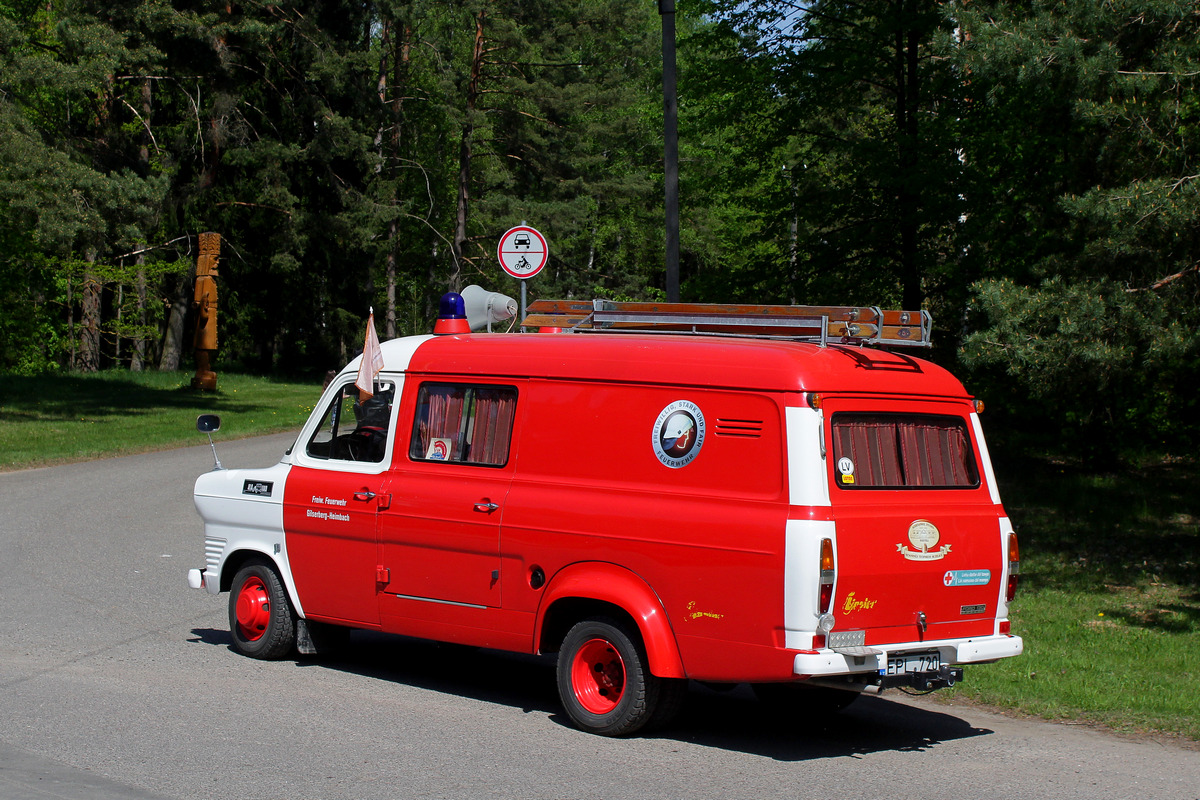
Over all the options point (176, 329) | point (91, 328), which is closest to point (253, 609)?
point (176, 329)

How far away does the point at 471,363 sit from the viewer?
7.64m

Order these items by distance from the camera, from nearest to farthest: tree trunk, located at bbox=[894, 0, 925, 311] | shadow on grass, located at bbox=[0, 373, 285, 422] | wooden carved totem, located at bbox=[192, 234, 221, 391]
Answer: tree trunk, located at bbox=[894, 0, 925, 311] < shadow on grass, located at bbox=[0, 373, 285, 422] < wooden carved totem, located at bbox=[192, 234, 221, 391]

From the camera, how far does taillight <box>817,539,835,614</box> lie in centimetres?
601

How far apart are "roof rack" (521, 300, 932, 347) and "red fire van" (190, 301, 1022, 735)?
0.06 ft

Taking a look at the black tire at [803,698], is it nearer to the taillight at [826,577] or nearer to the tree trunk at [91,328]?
the taillight at [826,577]

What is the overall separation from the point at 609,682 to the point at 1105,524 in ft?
31.8

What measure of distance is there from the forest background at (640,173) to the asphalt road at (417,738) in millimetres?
5018

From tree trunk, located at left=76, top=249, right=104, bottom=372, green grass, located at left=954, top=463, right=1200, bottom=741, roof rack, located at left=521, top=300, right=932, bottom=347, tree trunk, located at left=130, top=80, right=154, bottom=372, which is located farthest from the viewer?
tree trunk, located at left=76, top=249, right=104, bottom=372

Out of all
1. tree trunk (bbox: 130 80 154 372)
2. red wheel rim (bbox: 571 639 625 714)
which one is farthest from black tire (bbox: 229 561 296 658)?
tree trunk (bbox: 130 80 154 372)

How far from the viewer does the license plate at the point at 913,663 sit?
625 centimetres

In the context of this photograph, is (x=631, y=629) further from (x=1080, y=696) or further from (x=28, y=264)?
(x=28, y=264)

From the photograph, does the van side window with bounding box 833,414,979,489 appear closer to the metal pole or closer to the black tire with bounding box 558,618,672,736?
the black tire with bounding box 558,618,672,736

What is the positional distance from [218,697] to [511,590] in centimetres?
191

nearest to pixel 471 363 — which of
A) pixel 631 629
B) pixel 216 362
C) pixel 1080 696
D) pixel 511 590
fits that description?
pixel 511 590
